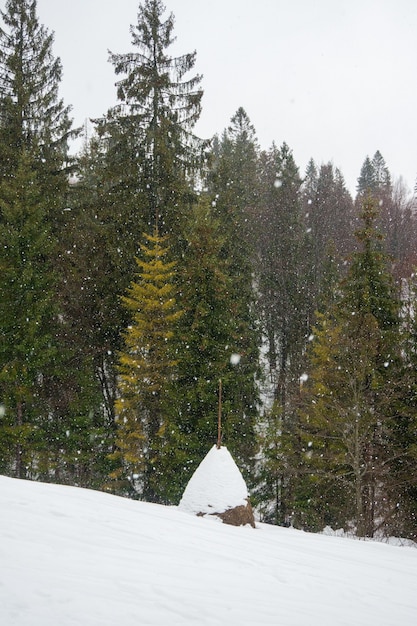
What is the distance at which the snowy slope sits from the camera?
3.83m

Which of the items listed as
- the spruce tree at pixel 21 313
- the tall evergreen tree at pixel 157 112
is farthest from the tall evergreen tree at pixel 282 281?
the spruce tree at pixel 21 313

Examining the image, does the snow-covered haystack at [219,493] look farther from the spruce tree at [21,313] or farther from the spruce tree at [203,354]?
the spruce tree at [21,313]

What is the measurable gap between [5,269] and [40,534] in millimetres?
13452

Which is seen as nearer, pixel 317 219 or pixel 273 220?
pixel 273 220

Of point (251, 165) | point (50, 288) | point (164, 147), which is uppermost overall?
point (251, 165)

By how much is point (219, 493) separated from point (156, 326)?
8.02 m

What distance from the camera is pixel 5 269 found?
1691cm

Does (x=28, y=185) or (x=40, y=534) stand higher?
(x=28, y=185)

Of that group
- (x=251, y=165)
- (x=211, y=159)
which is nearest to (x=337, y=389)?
(x=211, y=159)

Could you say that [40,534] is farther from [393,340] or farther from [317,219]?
[317,219]

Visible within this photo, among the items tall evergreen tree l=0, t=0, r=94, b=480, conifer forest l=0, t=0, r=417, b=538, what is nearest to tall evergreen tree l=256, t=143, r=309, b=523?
conifer forest l=0, t=0, r=417, b=538

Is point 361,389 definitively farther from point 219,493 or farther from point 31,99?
point 31,99

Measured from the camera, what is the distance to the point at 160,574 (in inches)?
189

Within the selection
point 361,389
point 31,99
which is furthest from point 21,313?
point 361,389
